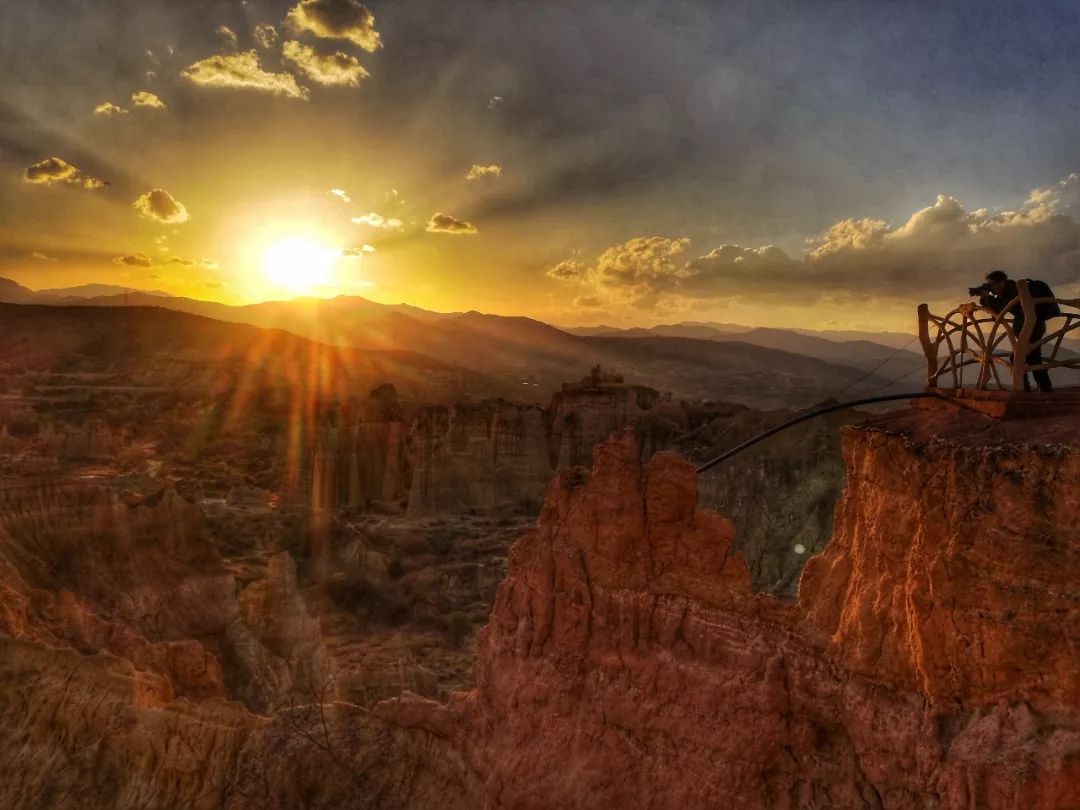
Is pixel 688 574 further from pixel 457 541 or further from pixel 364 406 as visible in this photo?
pixel 364 406

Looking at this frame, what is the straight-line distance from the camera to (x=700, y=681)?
617cm

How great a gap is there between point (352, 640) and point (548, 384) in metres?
138

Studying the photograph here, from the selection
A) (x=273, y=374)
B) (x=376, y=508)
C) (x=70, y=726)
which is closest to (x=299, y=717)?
(x=70, y=726)

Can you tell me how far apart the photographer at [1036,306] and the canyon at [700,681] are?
788 millimetres

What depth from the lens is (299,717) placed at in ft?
29.5

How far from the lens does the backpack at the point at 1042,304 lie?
17.2 feet

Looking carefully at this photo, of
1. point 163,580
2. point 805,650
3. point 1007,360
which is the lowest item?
point 163,580

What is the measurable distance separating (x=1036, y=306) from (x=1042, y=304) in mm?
96

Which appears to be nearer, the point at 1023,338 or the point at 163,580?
the point at 1023,338

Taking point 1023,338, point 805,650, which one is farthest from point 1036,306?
point 805,650

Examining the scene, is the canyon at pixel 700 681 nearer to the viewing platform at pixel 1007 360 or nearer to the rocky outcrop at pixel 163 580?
the viewing platform at pixel 1007 360

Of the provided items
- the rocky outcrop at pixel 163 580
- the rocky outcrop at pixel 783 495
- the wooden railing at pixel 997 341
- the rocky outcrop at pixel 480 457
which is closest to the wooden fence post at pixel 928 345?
the wooden railing at pixel 997 341

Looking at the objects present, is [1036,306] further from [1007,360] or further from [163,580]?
[163,580]

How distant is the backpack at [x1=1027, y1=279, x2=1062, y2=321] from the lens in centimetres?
525
